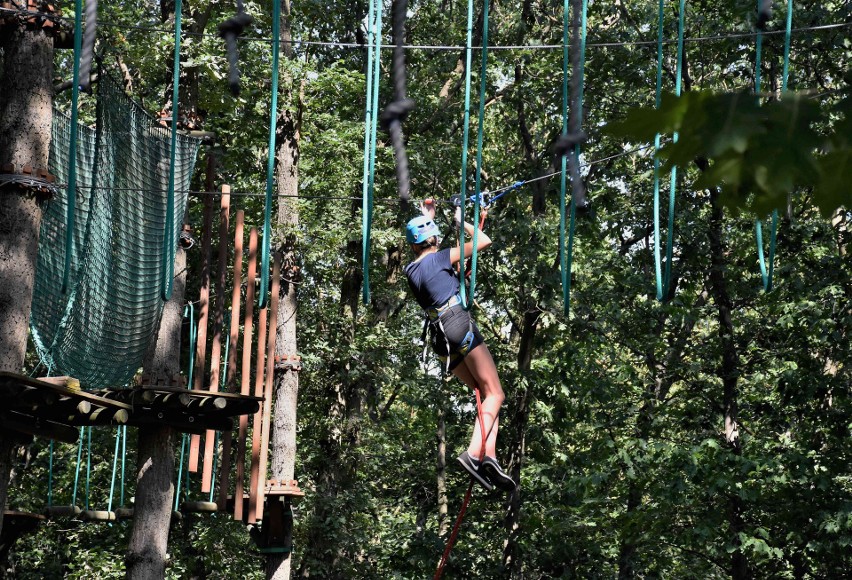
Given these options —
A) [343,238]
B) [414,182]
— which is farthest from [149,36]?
[414,182]

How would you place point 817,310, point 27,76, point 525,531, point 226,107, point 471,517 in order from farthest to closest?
1. point 471,517
2. point 525,531
3. point 226,107
4. point 817,310
5. point 27,76

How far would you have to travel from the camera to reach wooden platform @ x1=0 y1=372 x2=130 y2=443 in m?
5.73

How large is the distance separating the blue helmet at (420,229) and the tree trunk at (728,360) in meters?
6.76

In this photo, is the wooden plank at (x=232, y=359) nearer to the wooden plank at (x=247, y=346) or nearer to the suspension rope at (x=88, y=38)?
the wooden plank at (x=247, y=346)

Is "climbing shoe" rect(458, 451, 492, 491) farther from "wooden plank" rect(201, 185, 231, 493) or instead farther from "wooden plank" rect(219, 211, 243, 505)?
"wooden plank" rect(219, 211, 243, 505)

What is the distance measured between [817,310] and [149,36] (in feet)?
23.8

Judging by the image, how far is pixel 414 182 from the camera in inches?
578

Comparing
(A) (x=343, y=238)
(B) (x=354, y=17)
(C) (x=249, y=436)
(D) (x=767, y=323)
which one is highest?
(B) (x=354, y=17)

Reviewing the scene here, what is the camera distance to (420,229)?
550 cm

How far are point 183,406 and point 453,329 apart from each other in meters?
3.12

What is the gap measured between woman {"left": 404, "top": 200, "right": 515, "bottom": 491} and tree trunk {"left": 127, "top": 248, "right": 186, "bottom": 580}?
4280 millimetres

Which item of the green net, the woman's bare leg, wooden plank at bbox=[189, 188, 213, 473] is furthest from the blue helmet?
wooden plank at bbox=[189, 188, 213, 473]

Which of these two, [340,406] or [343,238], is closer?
[343,238]

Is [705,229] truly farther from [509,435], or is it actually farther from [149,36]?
[149,36]
